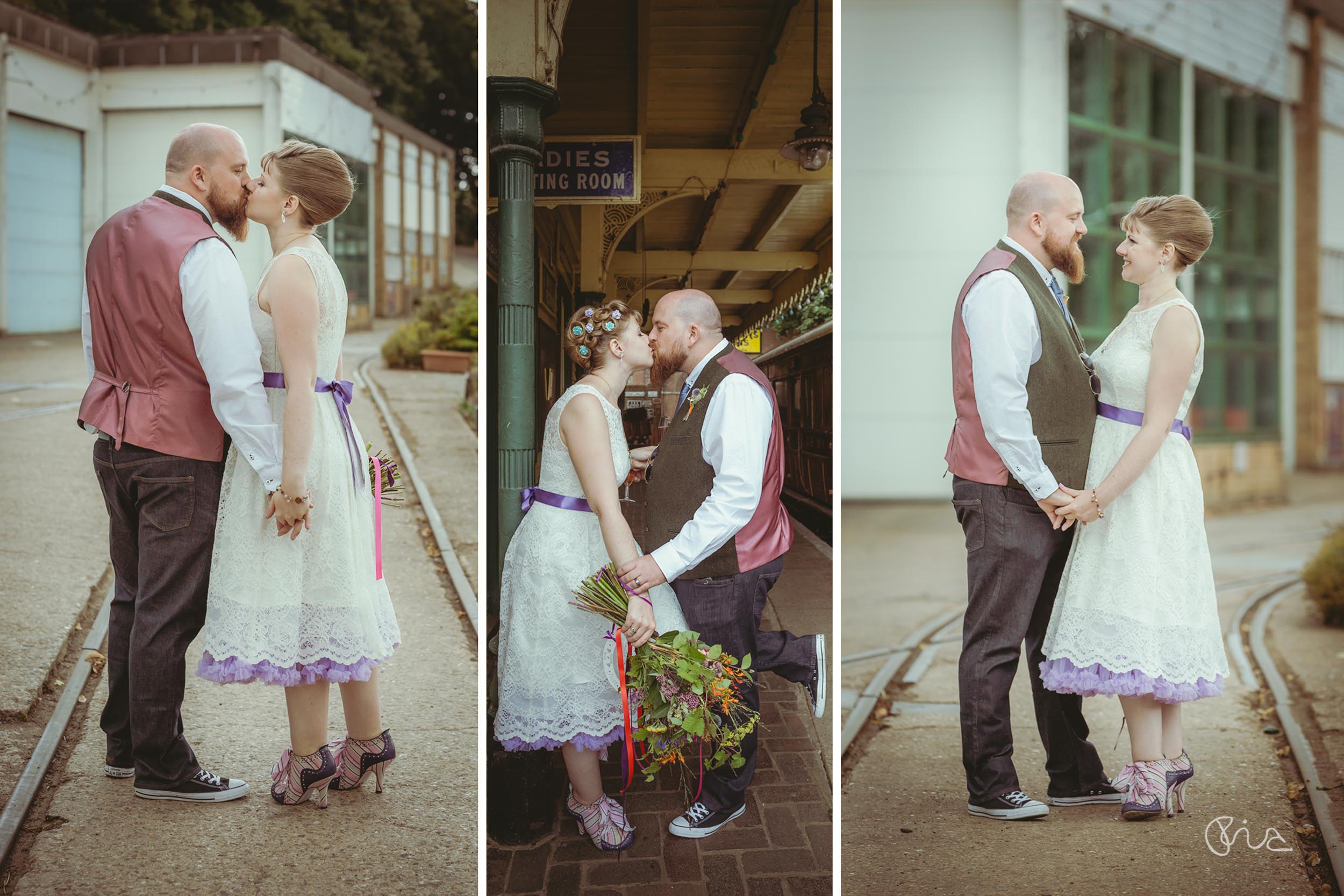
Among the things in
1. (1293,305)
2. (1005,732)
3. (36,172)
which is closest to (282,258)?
(36,172)

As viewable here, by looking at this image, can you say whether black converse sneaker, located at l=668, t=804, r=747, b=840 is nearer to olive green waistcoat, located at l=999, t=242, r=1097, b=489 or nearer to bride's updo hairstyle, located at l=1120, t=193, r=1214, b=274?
olive green waistcoat, located at l=999, t=242, r=1097, b=489

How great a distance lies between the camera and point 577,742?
2670 mm

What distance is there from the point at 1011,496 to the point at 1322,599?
420 centimetres

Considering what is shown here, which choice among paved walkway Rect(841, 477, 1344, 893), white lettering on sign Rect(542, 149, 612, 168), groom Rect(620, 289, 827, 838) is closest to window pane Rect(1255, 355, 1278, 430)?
paved walkway Rect(841, 477, 1344, 893)

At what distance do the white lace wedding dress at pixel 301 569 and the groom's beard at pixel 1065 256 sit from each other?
78.0 inches

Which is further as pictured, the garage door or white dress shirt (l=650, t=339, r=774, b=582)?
the garage door

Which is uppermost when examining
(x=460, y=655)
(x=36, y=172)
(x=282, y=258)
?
(x=36, y=172)

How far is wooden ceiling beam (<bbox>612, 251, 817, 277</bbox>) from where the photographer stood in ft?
8.62

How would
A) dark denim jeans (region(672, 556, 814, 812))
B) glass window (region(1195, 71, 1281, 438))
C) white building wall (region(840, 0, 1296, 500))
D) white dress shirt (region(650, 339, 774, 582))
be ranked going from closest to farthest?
white dress shirt (region(650, 339, 774, 582)), dark denim jeans (region(672, 556, 814, 812)), white building wall (region(840, 0, 1296, 500)), glass window (region(1195, 71, 1281, 438))

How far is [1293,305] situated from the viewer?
9258mm

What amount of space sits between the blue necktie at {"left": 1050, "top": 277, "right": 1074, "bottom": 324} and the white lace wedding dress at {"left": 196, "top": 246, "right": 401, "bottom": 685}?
6.50 feet

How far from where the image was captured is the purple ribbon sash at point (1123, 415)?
2.71m

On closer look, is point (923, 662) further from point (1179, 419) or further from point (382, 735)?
point (382, 735)

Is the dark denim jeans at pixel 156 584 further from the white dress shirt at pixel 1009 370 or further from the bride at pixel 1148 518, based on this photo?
the bride at pixel 1148 518
